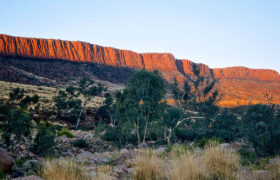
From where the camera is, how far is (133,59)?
148 metres

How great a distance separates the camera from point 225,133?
23359 millimetres

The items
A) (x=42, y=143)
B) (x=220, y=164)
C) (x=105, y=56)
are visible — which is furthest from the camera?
(x=105, y=56)

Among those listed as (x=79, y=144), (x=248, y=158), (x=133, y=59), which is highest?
(x=133, y=59)

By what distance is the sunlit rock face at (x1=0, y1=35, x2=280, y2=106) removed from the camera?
9756 centimetres

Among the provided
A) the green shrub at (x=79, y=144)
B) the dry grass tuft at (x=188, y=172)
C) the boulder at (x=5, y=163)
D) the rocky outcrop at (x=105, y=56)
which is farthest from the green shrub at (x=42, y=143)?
the rocky outcrop at (x=105, y=56)

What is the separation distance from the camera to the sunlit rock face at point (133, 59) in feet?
320

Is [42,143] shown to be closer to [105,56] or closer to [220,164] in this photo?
[220,164]

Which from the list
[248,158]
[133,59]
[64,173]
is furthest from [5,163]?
[133,59]

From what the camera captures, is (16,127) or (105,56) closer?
(16,127)

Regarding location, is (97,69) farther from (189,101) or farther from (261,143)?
(261,143)

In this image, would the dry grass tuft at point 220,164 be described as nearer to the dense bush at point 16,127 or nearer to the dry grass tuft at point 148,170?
the dry grass tuft at point 148,170

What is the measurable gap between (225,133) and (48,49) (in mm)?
121128

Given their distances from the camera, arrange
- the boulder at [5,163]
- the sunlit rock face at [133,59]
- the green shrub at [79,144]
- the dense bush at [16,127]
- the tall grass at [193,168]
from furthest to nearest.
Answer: the sunlit rock face at [133,59]
the green shrub at [79,144]
the dense bush at [16,127]
the boulder at [5,163]
the tall grass at [193,168]

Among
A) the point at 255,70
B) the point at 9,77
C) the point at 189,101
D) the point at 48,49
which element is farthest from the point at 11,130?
the point at 255,70
